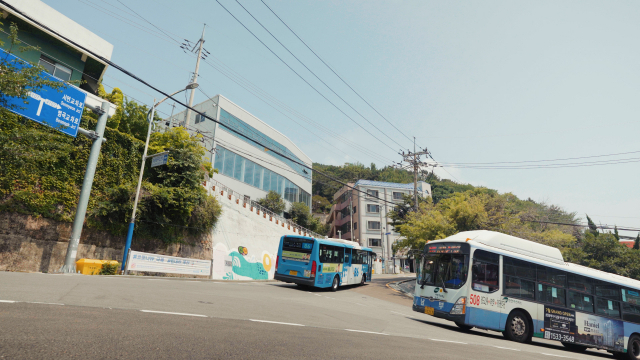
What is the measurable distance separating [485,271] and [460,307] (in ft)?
4.72

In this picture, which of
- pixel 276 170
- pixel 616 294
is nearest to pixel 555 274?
pixel 616 294

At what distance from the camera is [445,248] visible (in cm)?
1209

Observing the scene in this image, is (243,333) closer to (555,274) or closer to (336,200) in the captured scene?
(555,274)

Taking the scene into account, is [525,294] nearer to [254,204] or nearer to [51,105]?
[51,105]

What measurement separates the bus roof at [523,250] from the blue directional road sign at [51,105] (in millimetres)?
17151

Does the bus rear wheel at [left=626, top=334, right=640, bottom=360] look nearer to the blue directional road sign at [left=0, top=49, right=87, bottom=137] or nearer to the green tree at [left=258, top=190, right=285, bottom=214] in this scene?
the blue directional road sign at [left=0, top=49, right=87, bottom=137]

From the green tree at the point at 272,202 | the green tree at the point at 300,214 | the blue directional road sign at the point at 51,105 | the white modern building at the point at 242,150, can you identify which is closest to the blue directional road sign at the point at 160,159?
the blue directional road sign at the point at 51,105

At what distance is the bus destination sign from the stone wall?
17.0 meters

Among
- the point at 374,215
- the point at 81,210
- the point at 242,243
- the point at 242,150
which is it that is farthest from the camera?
the point at 374,215

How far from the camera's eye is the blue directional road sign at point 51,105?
1438 centimetres

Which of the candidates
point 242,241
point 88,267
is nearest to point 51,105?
point 88,267

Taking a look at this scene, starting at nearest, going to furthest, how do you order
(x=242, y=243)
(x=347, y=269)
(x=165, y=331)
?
(x=165, y=331)
(x=347, y=269)
(x=242, y=243)

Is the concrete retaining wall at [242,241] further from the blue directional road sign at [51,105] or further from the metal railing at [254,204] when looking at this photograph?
the blue directional road sign at [51,105]

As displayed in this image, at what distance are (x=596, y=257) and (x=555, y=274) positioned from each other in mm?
23366
